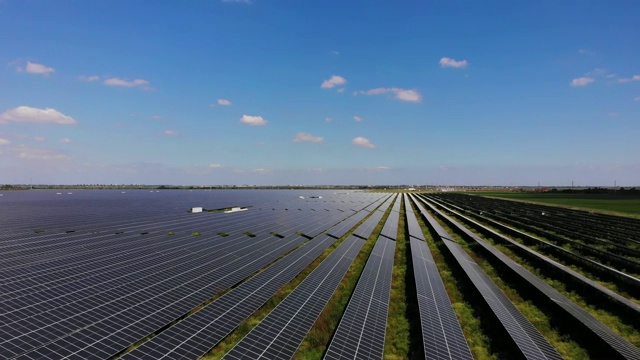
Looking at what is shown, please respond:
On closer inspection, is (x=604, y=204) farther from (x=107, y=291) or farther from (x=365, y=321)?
(x=107, y=291)

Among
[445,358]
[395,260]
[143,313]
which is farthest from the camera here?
[395,260]

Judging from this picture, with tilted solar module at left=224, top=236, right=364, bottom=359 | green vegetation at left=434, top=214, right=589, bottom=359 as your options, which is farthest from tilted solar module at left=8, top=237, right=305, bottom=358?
green vegetation at left=434, top=214, right=589, bottom=359

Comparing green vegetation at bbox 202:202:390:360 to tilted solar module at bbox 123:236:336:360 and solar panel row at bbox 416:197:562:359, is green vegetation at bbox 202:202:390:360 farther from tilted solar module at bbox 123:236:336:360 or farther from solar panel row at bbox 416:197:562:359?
solar panel row at bbox 416:197:562:359

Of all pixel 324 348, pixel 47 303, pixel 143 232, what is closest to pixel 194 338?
pixel 324 348

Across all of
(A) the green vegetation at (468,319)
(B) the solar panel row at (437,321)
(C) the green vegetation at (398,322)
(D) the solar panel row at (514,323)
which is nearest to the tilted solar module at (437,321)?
(B) the solar panel row at (437,321)

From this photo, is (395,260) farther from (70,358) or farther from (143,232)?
(143,232)

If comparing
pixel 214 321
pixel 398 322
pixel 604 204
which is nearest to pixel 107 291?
pixel 214 321
